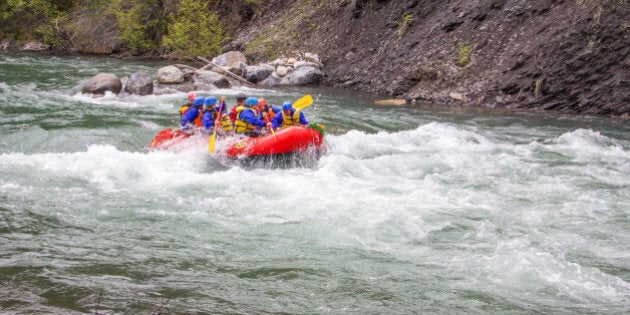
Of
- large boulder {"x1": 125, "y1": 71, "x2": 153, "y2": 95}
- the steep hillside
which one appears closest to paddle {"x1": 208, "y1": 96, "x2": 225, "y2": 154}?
large boulder {"x1": 125, "y1": 71, "x2": 153, "y2": 95}

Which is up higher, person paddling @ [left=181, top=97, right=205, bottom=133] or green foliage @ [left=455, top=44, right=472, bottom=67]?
green foliage @ [left=455, top=44, right=472, bottom=67]

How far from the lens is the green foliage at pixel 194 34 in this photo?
21141mm

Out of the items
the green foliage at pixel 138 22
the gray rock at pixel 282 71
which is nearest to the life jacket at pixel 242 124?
the gray rock at pixel 282 71

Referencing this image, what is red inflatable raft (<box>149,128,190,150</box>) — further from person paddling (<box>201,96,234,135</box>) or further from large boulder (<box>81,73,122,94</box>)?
large boulder (<box>81,73,122,94</box>)

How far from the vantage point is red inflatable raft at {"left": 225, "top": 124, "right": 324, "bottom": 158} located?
877cm

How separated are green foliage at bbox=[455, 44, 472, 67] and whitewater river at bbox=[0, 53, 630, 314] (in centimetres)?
345

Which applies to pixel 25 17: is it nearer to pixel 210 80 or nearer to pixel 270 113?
pixel 210 80

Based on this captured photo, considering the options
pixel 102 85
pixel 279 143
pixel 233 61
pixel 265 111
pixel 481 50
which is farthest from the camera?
pixel 233 61

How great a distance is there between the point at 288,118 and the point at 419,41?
792 centimetres

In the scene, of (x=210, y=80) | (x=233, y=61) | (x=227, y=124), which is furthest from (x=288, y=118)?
(x=233, y=61)

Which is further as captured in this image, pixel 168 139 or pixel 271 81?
pixel 271 81

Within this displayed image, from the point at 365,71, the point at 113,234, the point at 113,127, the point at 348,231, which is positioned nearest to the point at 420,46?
the point at 365,71

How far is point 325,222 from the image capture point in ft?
21.1

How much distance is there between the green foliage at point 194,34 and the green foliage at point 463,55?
970 centimetres
